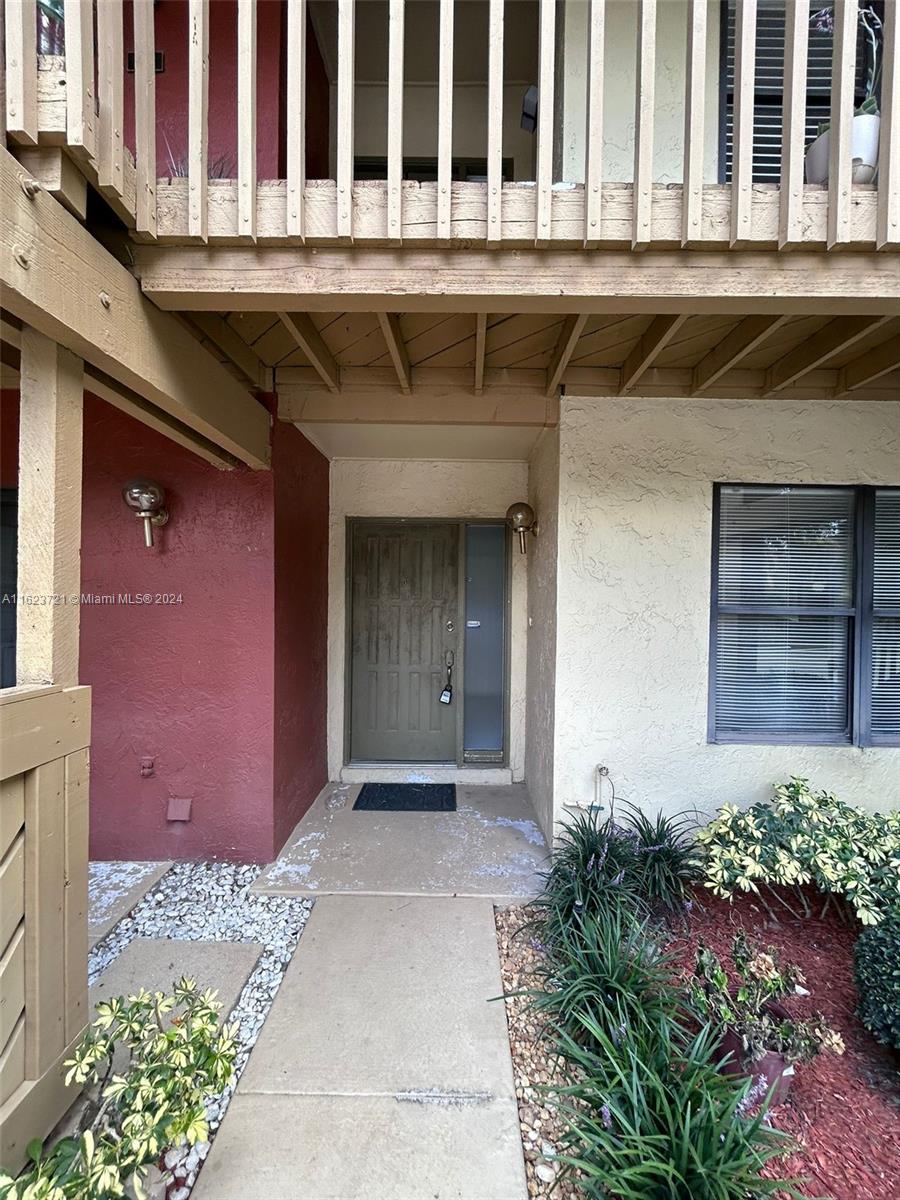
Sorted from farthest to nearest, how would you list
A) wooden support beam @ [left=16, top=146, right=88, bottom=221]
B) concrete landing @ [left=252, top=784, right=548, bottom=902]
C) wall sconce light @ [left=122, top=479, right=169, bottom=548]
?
wall sconce light @ [left=122, top=479, right=169, bottom=548] < concrete landing @ [left=252, top=784, right=548, bottom=902] < wooden support beam @ [left=16, top=146, right=88, bottom=221]

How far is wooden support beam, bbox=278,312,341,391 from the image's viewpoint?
2.21m

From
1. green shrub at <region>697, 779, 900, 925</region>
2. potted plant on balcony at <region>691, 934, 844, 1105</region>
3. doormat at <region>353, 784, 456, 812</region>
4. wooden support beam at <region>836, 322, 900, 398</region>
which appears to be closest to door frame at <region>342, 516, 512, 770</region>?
doormat at <region>353, 784, 456, 812</region>

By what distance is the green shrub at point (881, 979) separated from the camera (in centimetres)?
175

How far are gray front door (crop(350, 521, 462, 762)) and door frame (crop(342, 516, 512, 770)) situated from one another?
0.11 ft

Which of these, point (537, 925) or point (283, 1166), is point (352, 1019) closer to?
point (283, 1166)

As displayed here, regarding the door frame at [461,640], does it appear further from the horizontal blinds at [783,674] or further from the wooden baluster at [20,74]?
the wooden baluster at [20,74]

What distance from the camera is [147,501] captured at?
9.62 ft

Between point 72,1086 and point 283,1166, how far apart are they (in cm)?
70

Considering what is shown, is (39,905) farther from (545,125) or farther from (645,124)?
(645,124)

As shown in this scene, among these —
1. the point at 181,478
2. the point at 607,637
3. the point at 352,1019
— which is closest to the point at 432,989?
the point at 352,1019

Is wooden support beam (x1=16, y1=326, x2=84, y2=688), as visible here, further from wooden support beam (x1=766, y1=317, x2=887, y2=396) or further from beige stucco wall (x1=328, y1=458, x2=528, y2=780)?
wooden support beam (x1=766, y1=317, x2=887, y2=396)

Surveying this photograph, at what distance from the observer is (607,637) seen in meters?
3.08

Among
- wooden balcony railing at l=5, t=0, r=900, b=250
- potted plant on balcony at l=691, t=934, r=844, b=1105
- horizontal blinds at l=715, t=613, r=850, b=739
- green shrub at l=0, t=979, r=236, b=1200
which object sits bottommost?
potted plant on balcony at l=691, t=934, r=844, b=1105

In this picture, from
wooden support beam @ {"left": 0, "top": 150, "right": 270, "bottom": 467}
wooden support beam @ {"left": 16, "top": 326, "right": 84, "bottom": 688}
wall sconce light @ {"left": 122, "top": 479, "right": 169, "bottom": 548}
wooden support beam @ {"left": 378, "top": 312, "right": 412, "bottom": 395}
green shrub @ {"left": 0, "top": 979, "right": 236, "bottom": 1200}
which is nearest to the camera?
green shrub @ {"left": 0, "top": 979, "right": 236, "bottom": 1200}
